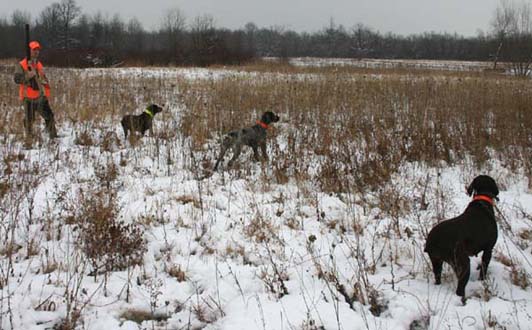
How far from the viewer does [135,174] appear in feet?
19.9

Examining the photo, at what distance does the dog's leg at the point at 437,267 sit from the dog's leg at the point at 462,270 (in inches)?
6.1

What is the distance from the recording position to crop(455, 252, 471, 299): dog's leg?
9.71ft

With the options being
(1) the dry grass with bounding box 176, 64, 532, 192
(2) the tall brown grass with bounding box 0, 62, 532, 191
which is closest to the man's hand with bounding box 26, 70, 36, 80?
(2) the tall brown grass with bounding box 0, 62, 532, 191

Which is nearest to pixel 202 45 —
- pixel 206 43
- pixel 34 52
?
pixel 206 43

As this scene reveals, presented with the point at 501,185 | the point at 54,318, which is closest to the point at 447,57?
the point at 501,185

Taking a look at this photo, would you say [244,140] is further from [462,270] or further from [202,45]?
[202,45]

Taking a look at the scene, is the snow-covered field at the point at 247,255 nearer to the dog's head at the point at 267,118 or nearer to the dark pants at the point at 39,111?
the dog's head at the point at 267,118

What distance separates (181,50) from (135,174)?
2864cm

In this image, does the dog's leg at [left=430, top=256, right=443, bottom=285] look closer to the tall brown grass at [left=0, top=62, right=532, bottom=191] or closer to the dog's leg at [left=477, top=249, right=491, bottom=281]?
the dog's leg at [left=477, top=249, right=491, bottom=281]

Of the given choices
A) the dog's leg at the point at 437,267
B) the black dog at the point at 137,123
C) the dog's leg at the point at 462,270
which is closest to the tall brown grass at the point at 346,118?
the black dog at the point at 137,123

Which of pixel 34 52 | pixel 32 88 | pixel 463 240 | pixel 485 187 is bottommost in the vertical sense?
pixel 463 240

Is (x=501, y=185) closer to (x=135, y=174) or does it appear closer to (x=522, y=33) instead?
(x=135, y=174)

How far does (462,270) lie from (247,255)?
6.27 ft

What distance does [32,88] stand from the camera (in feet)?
25.3
